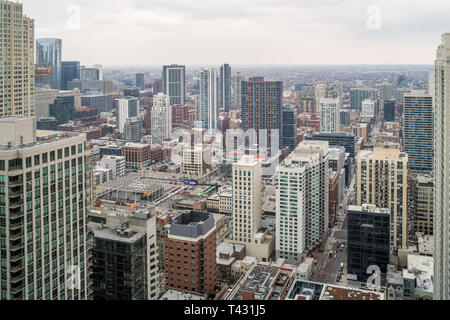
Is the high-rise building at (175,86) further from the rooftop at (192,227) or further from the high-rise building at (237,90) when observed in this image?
the rooftop at (192,227)

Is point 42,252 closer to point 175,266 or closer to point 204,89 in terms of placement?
point 175,266

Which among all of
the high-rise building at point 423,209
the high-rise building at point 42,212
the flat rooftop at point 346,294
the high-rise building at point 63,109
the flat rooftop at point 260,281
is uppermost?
the high-rise building at point 63,109

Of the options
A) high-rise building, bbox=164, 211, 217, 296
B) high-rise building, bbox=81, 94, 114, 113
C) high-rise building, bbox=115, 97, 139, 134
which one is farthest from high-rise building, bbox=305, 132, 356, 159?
high-rise building, bbox=81, 94, 114, 113

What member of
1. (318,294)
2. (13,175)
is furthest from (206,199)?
(13,175)

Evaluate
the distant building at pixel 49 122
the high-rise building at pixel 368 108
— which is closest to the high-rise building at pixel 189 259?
the distant building at pixel 49 122

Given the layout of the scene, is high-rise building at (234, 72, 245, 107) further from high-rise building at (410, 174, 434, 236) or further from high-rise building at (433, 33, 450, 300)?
high-rise building at (433, 33, 450, 300)
